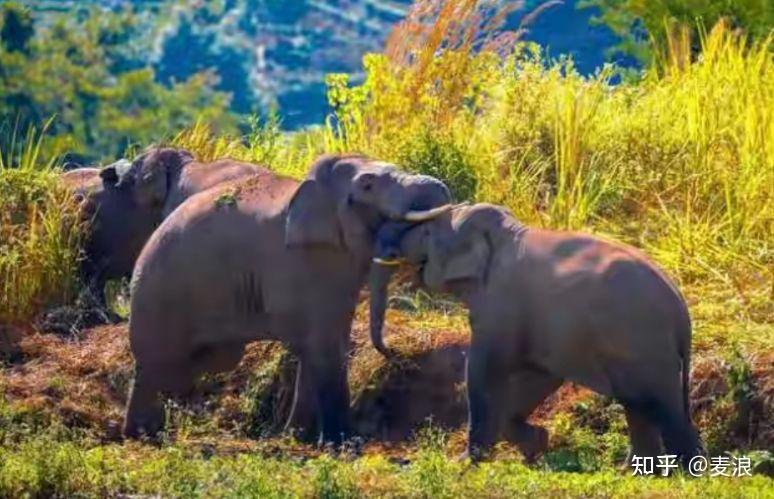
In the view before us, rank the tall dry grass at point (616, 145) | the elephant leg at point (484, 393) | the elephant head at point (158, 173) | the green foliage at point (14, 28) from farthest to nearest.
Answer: the green foliage at point (14, 28)
the tall dry grass at point (616, 145)
the elephant head at point (158, 173)
the elephant leg at point (484, 393)

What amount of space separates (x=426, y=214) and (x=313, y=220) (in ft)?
2.50

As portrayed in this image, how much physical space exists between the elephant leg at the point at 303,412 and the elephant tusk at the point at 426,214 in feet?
3.64

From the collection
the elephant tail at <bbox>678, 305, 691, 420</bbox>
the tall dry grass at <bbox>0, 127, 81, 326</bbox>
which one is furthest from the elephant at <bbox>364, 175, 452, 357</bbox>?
the tall dry grass at <bbox>0, 127, 81, 326</bbox>

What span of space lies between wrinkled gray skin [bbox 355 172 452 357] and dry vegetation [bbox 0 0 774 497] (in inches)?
34.4

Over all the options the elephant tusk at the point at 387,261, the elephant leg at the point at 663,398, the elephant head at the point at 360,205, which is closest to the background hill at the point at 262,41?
the elephant head at the point at 360,205

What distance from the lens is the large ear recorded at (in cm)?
1441

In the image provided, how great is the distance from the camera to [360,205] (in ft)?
47.4

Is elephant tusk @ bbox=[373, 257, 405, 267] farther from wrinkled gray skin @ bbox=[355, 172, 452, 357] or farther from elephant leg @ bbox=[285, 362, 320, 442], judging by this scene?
elephant leg @ bbox=[285, 362, 320, 442]

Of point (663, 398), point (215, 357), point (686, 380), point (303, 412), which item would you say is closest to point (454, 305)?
point (215, 357)

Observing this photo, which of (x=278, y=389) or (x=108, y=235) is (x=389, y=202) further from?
(x=108, y=235)

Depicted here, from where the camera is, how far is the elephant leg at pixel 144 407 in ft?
49.7

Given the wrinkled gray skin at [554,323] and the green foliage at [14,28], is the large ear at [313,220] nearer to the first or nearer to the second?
the wrinkled gray skin at [554,323]

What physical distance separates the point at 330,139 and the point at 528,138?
1.69m

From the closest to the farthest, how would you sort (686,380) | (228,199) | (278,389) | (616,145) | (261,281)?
(686,380), (261,281), (228,199), (278,389), (616,145)
